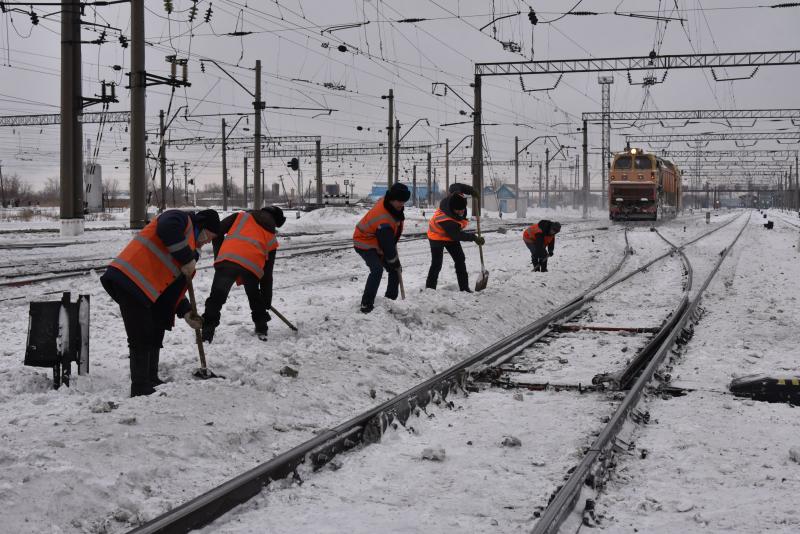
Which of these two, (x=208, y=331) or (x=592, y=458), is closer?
(x=592, y=458)

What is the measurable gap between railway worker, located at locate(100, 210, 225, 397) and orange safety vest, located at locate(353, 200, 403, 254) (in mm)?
3494

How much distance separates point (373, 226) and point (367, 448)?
467cm

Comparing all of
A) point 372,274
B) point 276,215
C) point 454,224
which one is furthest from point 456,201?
point 276,215

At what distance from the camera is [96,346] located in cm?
773

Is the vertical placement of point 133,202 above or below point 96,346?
above

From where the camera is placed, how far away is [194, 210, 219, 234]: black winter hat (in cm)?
634

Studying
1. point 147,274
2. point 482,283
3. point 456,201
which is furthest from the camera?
point 482,283

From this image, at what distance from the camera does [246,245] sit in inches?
305

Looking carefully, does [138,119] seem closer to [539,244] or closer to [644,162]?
[539,244]

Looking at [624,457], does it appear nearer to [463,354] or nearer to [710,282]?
[463,354]

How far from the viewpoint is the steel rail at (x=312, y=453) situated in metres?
3.73

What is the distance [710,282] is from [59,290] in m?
10.8

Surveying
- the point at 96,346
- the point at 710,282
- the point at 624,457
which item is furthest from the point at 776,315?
the point at 96,346

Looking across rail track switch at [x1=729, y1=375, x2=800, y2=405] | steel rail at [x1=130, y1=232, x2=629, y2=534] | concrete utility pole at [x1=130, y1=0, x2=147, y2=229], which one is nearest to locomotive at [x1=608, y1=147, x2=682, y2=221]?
concrete utility pole at [x1=130, y1=0, x2=147, y2=229]
